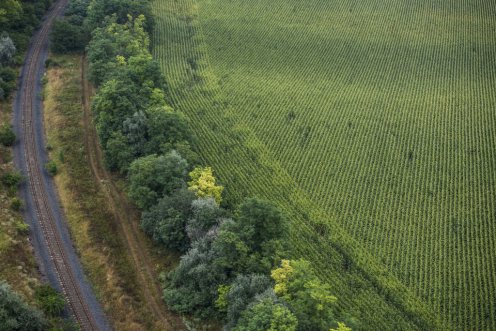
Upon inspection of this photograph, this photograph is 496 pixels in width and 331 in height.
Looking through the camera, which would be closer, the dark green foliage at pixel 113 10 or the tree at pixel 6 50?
the tree at pixel 6 50

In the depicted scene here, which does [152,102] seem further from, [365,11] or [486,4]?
[486,4]

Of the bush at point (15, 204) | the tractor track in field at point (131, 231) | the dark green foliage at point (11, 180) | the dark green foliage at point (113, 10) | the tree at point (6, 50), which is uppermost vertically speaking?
the dark green foliage at point (113, 10)

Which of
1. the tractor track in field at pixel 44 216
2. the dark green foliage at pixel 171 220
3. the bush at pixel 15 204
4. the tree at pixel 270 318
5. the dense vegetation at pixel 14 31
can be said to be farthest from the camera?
the dense vegetation at pixel 14 31

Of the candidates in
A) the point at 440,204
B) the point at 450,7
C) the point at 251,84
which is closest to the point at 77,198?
the point at 251,84

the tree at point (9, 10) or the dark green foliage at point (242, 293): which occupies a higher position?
the tree at point (9, 10)

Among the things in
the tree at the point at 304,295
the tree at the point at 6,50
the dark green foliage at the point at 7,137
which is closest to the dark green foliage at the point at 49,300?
the tree at the point at 304,295

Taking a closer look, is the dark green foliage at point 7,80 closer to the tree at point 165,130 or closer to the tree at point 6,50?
the tree at point 6,50
